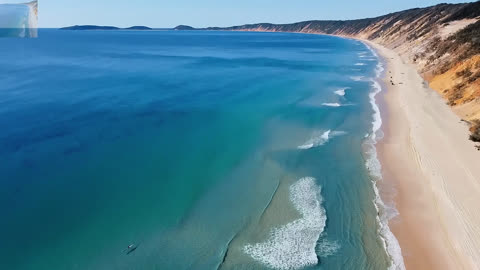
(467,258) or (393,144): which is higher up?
(393,144)

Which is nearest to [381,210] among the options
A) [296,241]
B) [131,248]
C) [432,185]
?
[432,185]

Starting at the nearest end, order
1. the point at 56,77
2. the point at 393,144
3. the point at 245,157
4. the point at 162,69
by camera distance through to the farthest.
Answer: the point at 245,157 < the point at 393,144 < the point at 56,77 < the point at 162,69

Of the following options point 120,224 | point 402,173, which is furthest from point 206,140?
point 402,173

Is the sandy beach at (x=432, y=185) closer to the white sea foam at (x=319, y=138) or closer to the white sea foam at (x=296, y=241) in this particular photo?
the white sea foam at (x=296, y=241)


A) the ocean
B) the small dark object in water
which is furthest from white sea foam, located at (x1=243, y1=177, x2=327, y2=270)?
the small dark object in water

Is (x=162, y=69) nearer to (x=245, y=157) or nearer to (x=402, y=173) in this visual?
(x=245, y=157)
